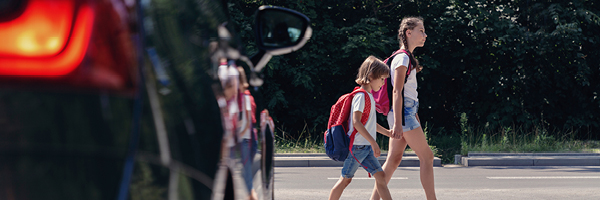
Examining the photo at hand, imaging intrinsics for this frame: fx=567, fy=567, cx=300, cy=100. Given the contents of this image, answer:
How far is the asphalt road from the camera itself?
5.74m

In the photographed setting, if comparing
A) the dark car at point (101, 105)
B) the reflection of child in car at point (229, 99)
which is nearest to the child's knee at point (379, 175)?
the reflection of child in car at point (229, 99)

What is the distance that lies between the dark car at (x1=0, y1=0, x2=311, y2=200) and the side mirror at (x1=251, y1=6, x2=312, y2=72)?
32.5 inches

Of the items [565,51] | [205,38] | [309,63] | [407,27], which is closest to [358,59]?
[309,63]

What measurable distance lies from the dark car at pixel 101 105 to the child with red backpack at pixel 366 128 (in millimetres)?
2607

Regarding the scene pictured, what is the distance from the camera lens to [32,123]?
880 millimetres

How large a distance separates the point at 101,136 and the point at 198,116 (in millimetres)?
300

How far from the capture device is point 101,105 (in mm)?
940

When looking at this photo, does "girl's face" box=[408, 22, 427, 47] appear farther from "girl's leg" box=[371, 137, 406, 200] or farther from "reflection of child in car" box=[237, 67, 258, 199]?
"reflection of child in car" box=[237, 67, 258, 199]

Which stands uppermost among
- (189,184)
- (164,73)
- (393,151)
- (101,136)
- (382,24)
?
(382,24)

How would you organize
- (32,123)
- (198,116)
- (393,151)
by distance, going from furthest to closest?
(393,151) < (198,116) < (32,123)

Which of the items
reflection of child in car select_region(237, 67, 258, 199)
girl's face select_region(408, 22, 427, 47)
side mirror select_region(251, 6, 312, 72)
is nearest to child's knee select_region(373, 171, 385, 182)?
girl's face select_region(408, 22, 427, 47)

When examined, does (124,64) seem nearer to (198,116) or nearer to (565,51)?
(198,116)

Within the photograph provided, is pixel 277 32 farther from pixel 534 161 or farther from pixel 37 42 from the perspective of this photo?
pixel 534 161

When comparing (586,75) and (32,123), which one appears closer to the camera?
(32,123)
